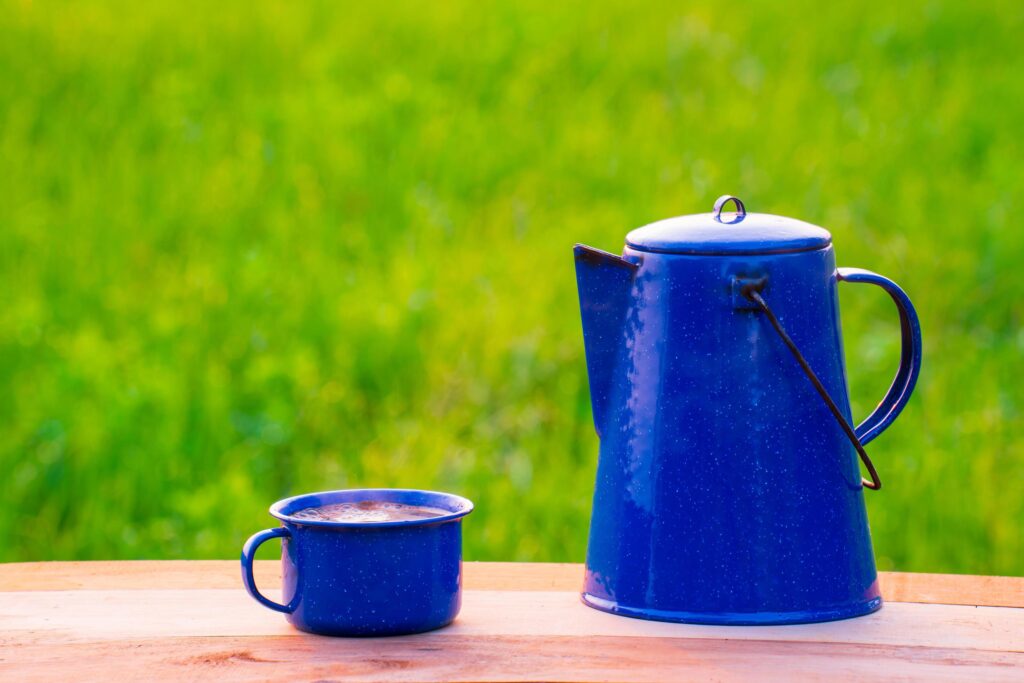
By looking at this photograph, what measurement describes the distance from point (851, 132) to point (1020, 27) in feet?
4.03

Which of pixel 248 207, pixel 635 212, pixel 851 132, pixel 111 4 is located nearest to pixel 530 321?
pixel 635 212

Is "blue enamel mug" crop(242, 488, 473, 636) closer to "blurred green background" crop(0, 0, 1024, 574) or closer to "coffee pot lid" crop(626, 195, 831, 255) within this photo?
"coffee pot lid" crop(626, 195, 831, 255)

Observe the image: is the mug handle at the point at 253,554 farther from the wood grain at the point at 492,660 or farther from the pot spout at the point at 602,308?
the pot spout at the point at 602,308

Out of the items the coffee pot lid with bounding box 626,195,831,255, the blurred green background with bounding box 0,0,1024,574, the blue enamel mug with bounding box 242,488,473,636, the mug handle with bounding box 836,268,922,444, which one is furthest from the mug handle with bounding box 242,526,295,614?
the blurred green background with bounding box 0,0,1024,574

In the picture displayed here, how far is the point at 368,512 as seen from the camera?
1139mm

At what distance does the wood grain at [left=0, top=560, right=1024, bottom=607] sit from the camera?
1.27m

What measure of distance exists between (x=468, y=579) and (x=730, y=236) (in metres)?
0.45

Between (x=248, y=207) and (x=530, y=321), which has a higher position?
(x=248, y=207)

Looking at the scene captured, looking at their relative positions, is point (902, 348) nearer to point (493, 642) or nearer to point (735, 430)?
point (735, 430)

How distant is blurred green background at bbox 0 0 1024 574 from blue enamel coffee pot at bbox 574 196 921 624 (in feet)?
4.20

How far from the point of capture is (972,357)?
2898 millimetres

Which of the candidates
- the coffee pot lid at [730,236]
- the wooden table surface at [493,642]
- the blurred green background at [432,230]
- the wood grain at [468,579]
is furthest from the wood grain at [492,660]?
the blurred green background at [432,230]

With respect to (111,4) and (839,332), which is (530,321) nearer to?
(839,332)

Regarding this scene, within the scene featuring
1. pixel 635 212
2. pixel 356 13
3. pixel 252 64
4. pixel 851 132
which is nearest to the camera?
pixel 635 212
